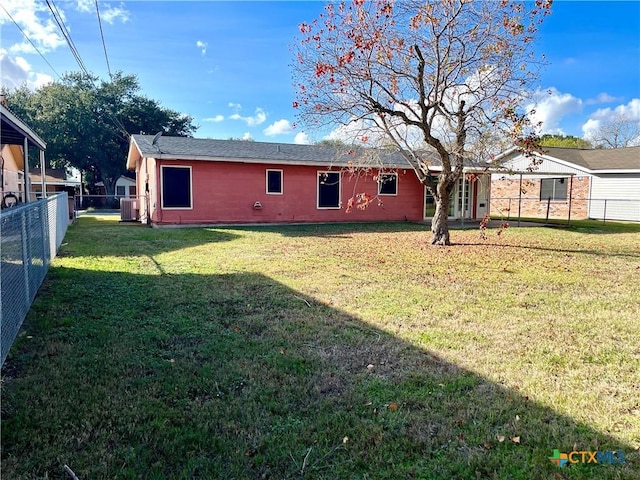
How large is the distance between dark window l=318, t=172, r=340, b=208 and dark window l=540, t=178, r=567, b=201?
12363mm

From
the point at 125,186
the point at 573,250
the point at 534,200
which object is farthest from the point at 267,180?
the point at 125,186

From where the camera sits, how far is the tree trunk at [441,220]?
1071 centimetres

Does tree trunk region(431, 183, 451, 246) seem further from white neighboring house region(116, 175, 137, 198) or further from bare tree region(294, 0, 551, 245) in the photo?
white neighboring house region(116, 175, 137, 198)

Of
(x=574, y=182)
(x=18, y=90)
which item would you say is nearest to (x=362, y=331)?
(x=574, y=182)

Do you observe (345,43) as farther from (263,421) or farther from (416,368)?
(263,421)

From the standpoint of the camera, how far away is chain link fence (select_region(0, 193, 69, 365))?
318cm

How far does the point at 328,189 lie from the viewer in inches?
661

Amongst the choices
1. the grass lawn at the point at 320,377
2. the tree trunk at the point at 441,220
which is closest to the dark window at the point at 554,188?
the tree trunk at the point at 441,220

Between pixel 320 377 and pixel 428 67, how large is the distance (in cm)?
859

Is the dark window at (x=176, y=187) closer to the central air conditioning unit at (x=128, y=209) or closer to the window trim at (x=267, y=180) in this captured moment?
the window trim at (x=267, y=180)

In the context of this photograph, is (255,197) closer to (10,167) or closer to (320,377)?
(10,167)

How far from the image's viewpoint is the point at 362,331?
4.17 m

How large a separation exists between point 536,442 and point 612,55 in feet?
52.3

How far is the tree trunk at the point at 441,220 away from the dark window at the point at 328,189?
6397 millimetres
